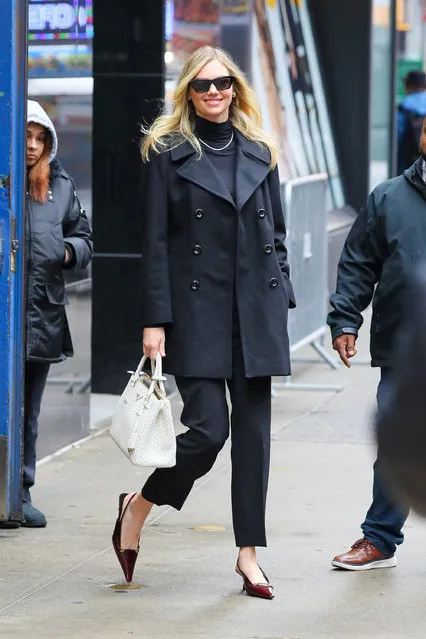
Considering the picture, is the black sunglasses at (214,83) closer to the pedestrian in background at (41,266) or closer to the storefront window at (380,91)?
the pedestrian in background at (41,266)

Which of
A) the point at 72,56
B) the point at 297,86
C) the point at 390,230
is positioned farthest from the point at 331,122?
Result: the point at 390,230

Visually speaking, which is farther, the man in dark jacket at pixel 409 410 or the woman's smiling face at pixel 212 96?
the woman's smiling face at pixel 212 96

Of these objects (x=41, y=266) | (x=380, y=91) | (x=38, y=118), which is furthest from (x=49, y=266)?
(x=380, y=91)

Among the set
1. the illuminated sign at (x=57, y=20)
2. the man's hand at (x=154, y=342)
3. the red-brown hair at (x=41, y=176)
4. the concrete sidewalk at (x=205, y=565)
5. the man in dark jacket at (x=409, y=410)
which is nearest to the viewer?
the man in dark jacket at (x=409, y=410)

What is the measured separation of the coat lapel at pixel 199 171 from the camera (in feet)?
16.6

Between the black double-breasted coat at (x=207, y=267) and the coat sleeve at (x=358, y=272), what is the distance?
0.34 meters

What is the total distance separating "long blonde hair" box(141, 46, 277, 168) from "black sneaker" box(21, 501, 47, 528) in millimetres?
1750

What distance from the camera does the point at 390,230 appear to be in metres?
5.29

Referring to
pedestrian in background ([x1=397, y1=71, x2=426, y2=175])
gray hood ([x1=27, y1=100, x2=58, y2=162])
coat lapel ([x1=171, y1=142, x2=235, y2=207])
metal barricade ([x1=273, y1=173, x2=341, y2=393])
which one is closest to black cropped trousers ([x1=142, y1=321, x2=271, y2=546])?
coat lapel ([x1=171, y1=142, x2=235, y2=207])

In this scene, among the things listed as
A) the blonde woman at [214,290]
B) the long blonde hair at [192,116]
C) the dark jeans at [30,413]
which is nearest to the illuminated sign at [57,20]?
the dark jeans at [30,413]

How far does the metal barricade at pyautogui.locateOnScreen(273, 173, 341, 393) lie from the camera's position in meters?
9.68

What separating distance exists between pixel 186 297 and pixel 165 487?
0.66 meters

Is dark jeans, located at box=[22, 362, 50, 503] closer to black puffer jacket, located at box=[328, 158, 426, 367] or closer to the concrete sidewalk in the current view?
the concrete sidewalk

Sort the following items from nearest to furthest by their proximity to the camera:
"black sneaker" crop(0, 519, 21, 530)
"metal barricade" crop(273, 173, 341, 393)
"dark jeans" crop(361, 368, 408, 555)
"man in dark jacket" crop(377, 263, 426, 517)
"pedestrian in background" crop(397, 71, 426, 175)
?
1. "man in dark jacket" crop(377, 263, 426, 517)
2. "dark jeans" crop(361, 368, 408, 555)
3. "black sneaker" crop(0, 519, 21, 530)
4. "metal barricade" crop(273, 173, 341, 393)
5. "pedestrian in background" crop(397, 71, 426, 175)
